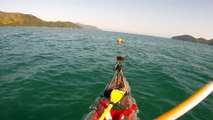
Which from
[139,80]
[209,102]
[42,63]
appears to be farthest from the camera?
[42,63]

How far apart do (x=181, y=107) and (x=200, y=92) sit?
0.48 metres

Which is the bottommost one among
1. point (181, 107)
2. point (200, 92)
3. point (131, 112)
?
point (131, 112)

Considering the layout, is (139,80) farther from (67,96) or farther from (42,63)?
(42,63)

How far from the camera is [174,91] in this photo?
12.7 metres

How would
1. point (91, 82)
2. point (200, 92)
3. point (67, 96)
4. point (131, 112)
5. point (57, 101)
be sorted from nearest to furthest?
1. point (200, 92)
2. point (131, 112)
3. point (57, 101)
4. point (67, 96)
5. point (91, 82)

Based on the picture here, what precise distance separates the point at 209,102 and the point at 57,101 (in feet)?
34.2

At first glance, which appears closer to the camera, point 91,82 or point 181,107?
point 181,107

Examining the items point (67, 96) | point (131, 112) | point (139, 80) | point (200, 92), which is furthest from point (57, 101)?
point (200, 92)

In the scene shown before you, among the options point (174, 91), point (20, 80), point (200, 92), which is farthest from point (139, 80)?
point (200, 92)

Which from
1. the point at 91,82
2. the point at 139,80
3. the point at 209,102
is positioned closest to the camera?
the point at 209,102

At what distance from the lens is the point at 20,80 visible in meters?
12.0

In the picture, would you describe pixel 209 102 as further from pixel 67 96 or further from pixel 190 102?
pixel 190 102

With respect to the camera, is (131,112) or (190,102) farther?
(131,112)

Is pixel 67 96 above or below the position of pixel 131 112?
below
